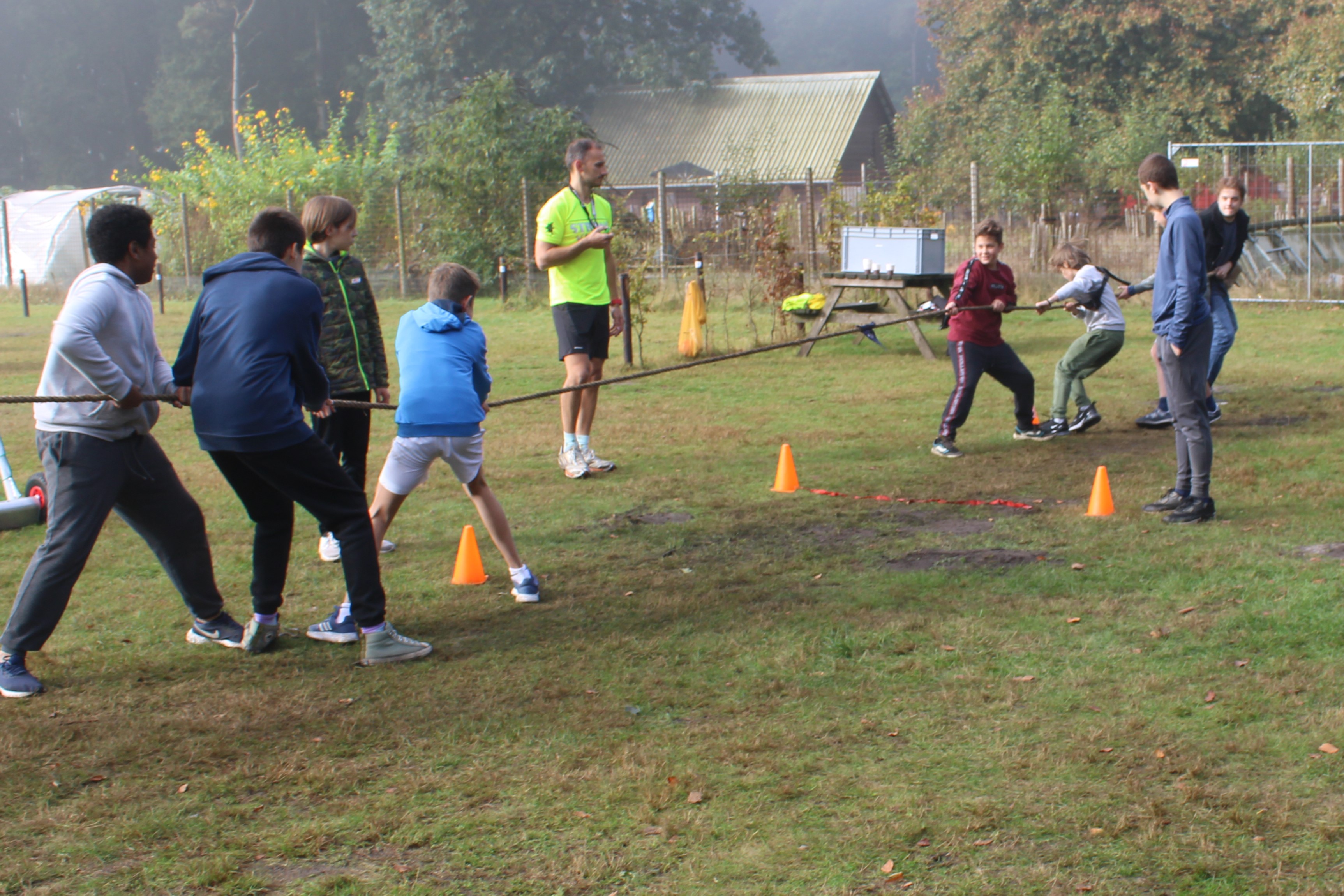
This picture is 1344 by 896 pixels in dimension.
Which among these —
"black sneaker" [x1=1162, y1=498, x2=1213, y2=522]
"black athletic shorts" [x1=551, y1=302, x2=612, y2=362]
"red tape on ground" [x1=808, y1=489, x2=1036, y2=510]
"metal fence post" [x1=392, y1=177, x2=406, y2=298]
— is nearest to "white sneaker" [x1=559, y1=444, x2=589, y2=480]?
"black athletic shorts" [x1=551, y1=302, x2=612, y2=362]

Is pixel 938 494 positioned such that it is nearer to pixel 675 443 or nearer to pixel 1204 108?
pixel 675 443

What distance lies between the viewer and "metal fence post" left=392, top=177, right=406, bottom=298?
963 inches

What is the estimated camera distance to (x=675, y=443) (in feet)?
29.1

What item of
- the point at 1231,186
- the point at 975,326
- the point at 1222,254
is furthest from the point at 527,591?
the point at 1231,186

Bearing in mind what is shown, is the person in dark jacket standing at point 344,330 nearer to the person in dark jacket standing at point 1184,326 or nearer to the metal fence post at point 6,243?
→ the person in dark jacket standing at point 1184,326

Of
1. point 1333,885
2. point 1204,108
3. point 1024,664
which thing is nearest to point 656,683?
point 1024,664

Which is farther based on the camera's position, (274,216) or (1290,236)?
(1290,236)

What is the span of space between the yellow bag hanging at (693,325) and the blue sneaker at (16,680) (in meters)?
10.1

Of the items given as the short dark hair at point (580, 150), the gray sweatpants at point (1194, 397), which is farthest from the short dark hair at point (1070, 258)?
the short dark hair at point (580, 150)

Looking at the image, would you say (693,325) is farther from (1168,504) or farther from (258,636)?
(258,636)

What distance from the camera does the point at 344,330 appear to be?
5668 mm

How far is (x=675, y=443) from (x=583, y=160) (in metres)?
2.30

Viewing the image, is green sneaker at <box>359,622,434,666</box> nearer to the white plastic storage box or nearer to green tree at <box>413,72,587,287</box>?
the white plastic storage box

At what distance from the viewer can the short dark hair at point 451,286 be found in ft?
16.7
